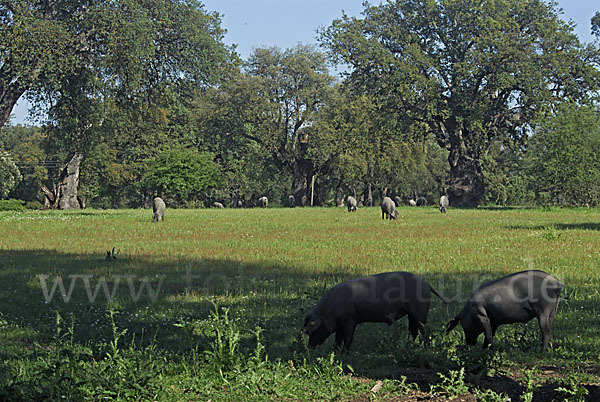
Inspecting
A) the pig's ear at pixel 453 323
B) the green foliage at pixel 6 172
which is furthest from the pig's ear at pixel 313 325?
the green foliage at pixel 6 172

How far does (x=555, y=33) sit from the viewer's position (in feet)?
163

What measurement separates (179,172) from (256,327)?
55.8 m

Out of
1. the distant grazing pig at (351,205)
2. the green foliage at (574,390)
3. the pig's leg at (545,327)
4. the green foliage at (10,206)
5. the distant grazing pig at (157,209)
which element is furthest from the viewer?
the green foliage at (10,206)

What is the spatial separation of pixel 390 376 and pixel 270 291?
16.1 ft

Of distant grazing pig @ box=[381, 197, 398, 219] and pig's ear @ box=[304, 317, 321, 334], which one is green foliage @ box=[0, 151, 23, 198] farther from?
pig's ear @ box=[304, 317, 321, 334]

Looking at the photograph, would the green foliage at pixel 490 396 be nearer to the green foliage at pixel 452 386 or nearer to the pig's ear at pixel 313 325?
the green foliage at pixel 452 386

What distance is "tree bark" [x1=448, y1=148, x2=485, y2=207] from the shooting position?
53.5 meters

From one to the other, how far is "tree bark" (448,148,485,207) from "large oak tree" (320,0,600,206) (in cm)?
8

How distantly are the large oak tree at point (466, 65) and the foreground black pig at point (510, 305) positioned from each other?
42.2 m

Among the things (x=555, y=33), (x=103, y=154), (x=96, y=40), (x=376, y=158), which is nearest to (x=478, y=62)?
(x=555, y=33)

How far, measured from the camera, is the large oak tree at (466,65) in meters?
48.2

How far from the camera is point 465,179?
177 feet

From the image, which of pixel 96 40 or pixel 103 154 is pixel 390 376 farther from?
pixel 103 154

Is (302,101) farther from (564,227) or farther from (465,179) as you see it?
(564,227)
